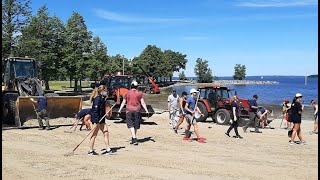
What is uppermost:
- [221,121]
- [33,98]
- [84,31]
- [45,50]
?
[84,31]

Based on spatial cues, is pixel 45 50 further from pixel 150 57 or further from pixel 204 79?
pixel 204 79

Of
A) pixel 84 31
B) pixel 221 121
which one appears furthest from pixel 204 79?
pixel 221 121

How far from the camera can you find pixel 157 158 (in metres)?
9.53

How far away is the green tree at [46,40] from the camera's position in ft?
117

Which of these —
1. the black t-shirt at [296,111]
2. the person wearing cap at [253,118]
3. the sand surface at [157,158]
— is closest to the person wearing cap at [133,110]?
the sand surface at [157,158]

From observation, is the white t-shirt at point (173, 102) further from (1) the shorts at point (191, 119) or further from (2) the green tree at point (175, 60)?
(2) the green tree at point (175, 60)

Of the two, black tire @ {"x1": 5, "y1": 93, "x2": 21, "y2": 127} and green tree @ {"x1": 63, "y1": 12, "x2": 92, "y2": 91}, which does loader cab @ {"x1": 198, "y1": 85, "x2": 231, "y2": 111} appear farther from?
green tree @ {"x1": 63, "y1": 12, "x2": 92, "y2": 91}

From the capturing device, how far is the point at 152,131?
14.7 metres

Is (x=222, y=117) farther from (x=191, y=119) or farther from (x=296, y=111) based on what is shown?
(x=296, y=111)

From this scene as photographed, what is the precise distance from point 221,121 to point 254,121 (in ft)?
9.23

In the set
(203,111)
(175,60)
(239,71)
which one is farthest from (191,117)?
(239,71)

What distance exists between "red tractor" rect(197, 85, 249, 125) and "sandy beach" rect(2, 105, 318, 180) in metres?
4.71

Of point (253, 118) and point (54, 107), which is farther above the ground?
point (54, 107)

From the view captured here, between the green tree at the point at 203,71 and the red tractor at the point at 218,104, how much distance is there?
378 feet
